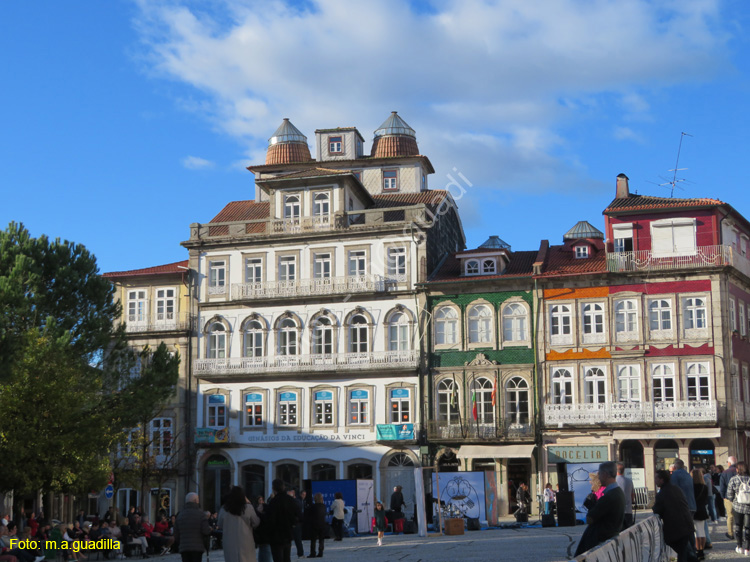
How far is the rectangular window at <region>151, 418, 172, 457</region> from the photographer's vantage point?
48.8 metres

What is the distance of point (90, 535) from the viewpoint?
30.2 metres

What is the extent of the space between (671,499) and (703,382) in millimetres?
29085

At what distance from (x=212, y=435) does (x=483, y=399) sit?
1241 cm

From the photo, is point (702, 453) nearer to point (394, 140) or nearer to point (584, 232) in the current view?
point (584, 232)

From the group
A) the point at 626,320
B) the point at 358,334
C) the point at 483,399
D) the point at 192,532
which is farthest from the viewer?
the point at 358,334

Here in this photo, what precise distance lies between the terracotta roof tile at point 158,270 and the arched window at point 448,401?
45.4ft

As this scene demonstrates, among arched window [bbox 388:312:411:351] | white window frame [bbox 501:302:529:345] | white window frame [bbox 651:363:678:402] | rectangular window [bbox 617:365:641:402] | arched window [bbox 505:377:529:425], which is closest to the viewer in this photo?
white window frame [bbox 651:363:678:402]

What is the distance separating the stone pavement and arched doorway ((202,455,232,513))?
1711 cm

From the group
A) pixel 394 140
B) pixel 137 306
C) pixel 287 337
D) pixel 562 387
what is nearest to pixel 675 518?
pixel 562 387

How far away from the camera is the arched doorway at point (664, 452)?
43031 mm

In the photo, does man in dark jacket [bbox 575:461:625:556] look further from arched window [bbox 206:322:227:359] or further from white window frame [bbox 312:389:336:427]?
arched window [bbox 206:322:227:359]

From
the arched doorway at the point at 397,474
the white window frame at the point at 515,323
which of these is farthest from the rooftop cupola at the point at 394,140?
the arched doorway at the point at 397,474

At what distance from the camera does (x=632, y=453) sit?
4381cm

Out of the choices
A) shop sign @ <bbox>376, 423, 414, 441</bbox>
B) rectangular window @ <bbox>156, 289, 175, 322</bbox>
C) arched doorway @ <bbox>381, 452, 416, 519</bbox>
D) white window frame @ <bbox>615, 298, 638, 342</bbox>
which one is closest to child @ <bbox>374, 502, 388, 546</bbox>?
shop sign @ <bbox>376, 423, 414, 441</bbox>
